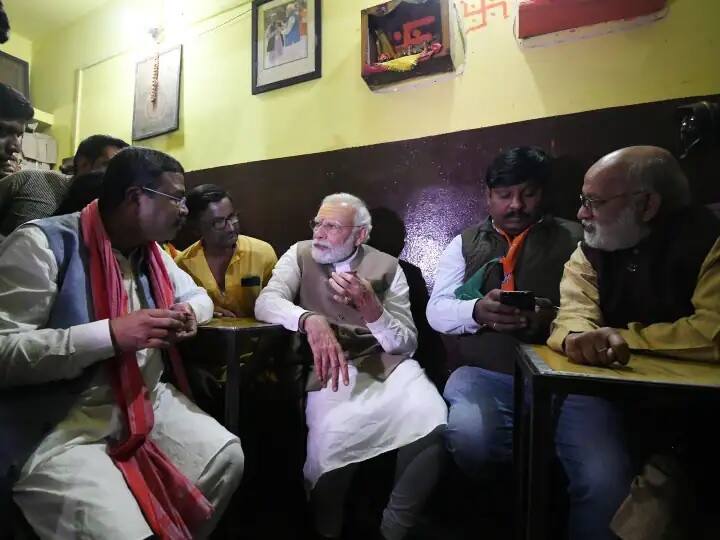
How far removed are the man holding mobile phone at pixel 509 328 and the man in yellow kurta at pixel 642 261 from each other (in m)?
0.20

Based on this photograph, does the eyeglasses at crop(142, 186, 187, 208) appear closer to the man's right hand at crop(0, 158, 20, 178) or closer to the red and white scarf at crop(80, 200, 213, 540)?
the red and white scarf at crop(80, 200, 213, 540)

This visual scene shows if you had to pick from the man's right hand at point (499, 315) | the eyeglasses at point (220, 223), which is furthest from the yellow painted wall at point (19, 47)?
the man's right hand at point (499, 315)

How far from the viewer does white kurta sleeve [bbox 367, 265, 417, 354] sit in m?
1.78

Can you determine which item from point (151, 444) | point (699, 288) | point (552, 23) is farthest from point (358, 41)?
point (151, 444)

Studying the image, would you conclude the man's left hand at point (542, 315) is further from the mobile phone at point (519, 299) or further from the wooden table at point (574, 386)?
the wooden table at point (574, 386)

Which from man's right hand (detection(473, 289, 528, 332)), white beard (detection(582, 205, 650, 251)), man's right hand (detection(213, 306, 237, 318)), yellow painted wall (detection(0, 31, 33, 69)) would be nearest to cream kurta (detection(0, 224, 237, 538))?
man's right hand (detection(213, 306, 237, 318))

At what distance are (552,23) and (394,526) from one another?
2309 millimetres

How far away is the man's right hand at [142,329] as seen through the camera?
1203 mm

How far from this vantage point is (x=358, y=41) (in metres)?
2.54

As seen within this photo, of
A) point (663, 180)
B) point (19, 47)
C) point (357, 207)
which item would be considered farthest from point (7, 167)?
point (19, 47)

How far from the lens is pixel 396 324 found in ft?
5.95

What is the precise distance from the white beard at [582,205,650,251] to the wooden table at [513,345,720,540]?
435 millimetres

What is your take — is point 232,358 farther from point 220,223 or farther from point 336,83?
point 336,83

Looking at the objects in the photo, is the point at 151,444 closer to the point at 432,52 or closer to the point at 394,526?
the point at 394,526
